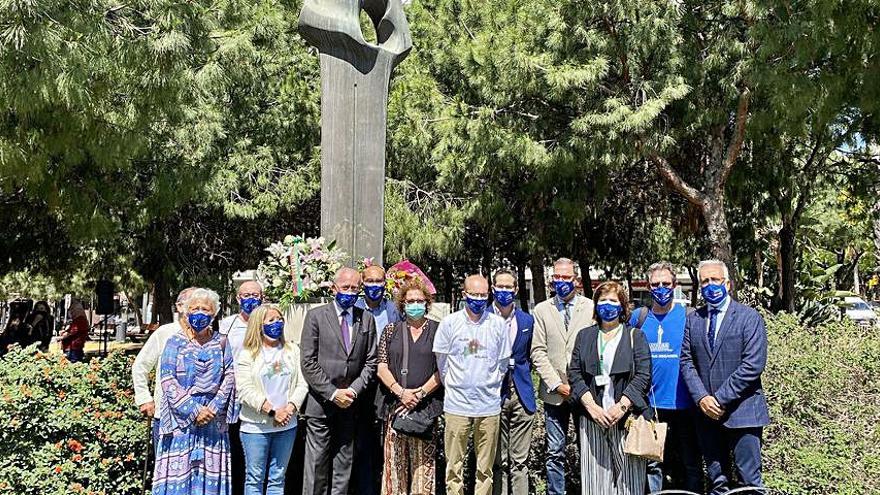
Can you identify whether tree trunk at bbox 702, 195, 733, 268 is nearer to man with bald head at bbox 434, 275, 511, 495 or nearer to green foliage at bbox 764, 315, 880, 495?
green foliage at bbox 764, 315, 880, 495

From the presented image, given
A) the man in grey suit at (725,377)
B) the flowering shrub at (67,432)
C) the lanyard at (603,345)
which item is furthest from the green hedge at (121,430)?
the lanyard at (603,345)

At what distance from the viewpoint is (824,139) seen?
14258 mm

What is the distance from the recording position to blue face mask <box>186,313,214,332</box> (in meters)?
4.62

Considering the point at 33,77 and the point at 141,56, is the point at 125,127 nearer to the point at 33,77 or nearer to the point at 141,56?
the point at 141,56

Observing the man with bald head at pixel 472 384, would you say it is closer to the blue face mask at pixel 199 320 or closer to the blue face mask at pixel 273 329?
the blue face mask at pixel 273 329

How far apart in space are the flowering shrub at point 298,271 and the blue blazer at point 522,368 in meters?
1.52

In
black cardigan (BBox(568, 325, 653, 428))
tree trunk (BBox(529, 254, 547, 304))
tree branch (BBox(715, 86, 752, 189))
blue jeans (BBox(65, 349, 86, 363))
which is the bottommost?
blue jeans (BBox(65, 349, 86, 363))

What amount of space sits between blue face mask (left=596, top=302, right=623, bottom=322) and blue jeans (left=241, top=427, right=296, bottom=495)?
2002 mm

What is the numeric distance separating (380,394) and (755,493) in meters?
2.33

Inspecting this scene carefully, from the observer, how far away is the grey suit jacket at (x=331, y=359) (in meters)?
4.81

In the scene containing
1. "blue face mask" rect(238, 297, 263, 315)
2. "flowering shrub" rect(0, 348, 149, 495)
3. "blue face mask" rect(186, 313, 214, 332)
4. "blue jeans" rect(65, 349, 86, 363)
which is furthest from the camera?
"blue jeans" rect(65, 349, 86, 363)

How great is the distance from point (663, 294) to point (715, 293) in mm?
329

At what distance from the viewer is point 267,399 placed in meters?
4.70

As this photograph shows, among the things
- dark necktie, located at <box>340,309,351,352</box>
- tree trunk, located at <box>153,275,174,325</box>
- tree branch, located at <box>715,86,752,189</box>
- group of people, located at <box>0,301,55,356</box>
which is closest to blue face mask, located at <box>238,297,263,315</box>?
dark necktie, located at <box>340,309,351,352</box>
